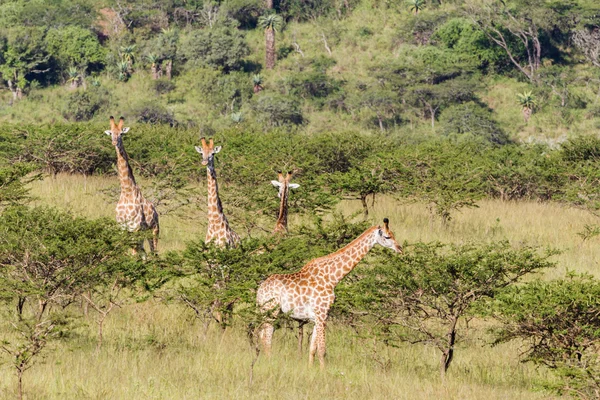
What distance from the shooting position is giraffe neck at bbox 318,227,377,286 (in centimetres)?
1072

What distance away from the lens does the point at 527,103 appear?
6297 centimetres

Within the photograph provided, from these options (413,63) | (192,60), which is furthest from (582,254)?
(192,60)

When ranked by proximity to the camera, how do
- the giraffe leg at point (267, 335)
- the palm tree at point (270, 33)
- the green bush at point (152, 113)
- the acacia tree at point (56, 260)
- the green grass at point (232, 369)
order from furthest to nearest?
the palm tree at point (270, 33) → the green bush at point (152, 113) → the acacia tree at point (56, 260) → the giraffe leg at point (267, 335) → the green grass at point (232, 369)

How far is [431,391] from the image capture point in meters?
9.90

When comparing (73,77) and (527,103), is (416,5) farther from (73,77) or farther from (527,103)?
(73,77)

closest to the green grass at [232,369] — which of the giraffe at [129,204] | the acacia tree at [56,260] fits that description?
the acacia tree at [56,260]

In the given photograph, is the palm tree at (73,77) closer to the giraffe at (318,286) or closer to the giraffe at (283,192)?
the giraffe at (283,192)

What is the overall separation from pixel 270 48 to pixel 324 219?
52.9m

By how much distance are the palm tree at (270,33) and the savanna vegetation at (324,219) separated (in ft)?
Result: 1.67

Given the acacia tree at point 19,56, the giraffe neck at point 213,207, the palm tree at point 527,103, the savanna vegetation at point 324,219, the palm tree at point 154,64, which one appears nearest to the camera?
the savanna vegetation at point 324,219

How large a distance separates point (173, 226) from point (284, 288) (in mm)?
9348

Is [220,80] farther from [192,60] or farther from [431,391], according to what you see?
[431,391]

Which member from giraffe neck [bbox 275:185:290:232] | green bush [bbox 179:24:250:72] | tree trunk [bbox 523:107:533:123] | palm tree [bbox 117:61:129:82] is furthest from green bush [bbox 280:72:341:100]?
giraffe neck [bbox 275:185:290:232]

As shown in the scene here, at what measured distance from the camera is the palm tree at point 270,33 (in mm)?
72938
